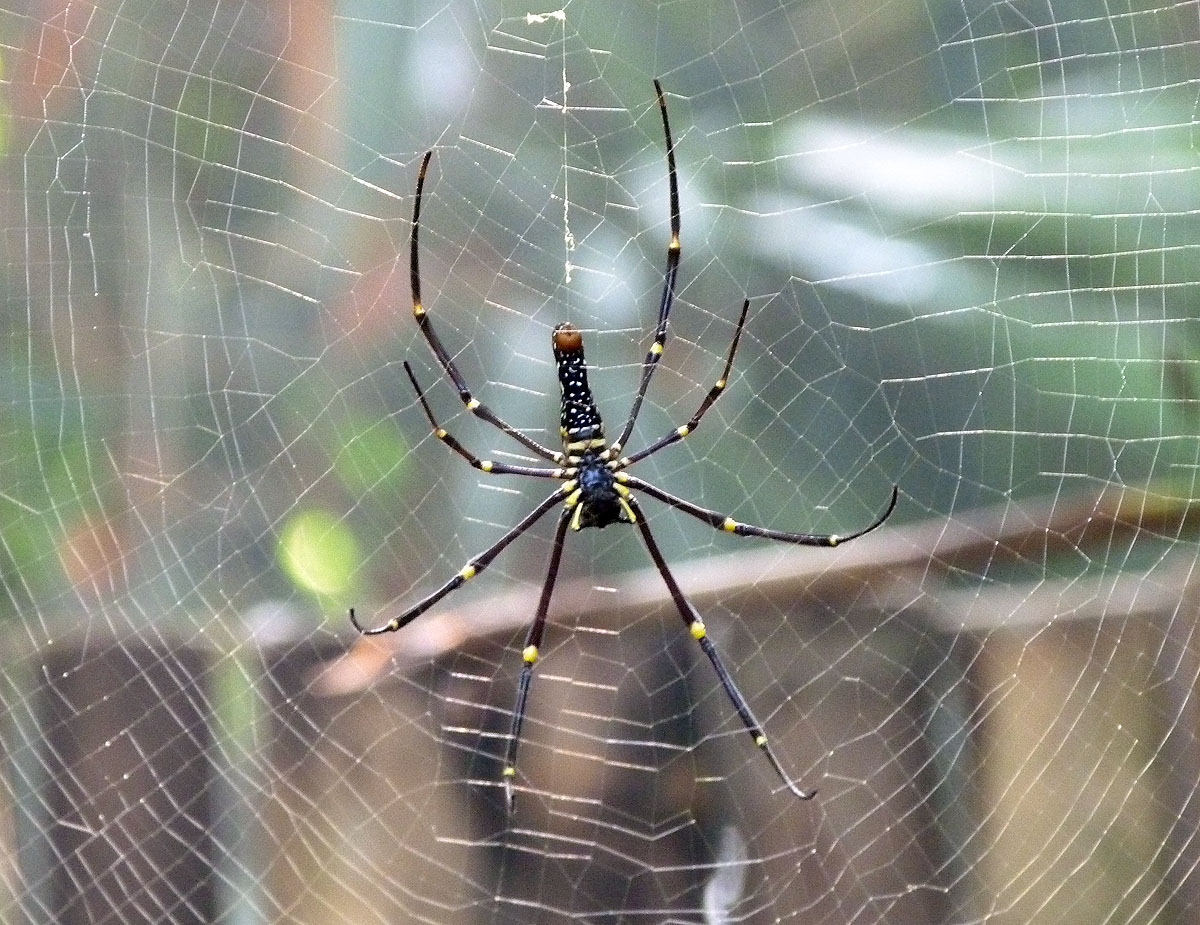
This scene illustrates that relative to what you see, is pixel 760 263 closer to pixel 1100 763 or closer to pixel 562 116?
pixel 562 116

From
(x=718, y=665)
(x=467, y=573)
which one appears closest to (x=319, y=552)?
(x=467, y=573)

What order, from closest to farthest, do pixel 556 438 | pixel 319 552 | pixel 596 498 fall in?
pixel 596 498, pixel 319 552, pixel 556 438

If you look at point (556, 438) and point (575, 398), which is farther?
point (556, 438)

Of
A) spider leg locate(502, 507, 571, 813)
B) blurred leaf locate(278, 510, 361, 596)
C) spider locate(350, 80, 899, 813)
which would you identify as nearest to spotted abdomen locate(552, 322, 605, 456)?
spider locate(350, 80, 899, 813)

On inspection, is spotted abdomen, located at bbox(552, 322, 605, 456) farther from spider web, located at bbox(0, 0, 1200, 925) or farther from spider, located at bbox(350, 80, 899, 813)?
spider web, located at bbox(0, 0, 1200, 925)

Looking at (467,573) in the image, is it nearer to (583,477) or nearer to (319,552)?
(583,477)

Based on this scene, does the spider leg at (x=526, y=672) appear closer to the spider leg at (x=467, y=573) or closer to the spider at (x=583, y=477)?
the spider at (x=583, y=477)

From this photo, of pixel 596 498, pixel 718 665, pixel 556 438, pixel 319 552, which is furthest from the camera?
pixel 556 438

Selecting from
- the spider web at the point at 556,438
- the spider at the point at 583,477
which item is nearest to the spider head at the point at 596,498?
the spider at the point at 583,477
